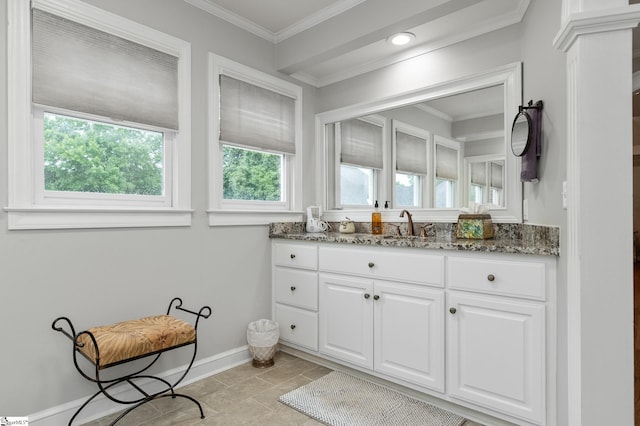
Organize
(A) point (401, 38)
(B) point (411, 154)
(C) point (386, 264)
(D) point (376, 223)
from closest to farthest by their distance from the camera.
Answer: (C) point (386, 264) < (A) point (401, 38) < (B) point (411, 154) < (D) point (376, 223)

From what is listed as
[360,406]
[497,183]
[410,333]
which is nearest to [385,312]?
[410,333]

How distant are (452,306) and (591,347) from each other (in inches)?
26.2

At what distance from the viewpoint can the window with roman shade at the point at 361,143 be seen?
10.1ft

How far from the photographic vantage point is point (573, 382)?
4.87 feet

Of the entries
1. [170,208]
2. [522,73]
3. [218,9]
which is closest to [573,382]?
[522,73]

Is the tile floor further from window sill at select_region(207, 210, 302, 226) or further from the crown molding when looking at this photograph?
the crown molding

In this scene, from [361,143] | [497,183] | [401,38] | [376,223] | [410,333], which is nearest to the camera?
[410,333]

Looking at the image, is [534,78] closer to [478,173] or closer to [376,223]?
[478,173]

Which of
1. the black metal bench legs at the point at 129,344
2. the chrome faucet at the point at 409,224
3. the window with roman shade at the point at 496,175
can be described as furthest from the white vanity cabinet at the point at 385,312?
the black metal bench legs at the point at 129,344

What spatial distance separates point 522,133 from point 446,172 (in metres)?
0.70

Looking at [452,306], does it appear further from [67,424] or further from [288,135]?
[67,424]

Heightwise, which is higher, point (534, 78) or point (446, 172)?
point (534, 78)

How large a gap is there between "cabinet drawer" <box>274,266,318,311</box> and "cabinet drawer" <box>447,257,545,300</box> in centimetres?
102

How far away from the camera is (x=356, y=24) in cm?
244
